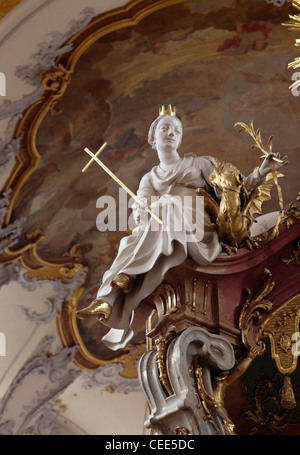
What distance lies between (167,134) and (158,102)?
4.08 meters

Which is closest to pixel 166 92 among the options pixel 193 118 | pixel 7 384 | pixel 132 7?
pixel 193 118

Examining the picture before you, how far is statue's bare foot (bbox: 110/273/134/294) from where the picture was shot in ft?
14.2

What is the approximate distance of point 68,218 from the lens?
1004cm

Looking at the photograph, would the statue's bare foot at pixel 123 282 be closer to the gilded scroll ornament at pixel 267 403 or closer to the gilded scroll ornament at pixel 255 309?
the gilded scroll ornament at pixel 255 309

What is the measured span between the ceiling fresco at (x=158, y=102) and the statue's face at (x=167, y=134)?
3.33m

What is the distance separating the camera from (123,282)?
4355mm

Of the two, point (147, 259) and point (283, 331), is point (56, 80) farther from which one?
point (283, 331)

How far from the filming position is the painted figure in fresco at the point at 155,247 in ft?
14.2

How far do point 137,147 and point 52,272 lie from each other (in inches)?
90.3

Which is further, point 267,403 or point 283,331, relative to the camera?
point 267,403

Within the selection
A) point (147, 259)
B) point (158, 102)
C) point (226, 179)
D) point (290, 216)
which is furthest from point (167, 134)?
point (158, 102)

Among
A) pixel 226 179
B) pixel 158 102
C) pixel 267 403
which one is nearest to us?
pixel 226 179
